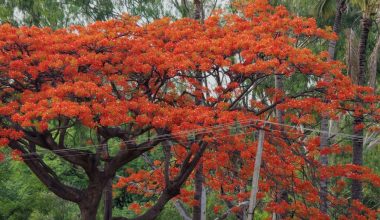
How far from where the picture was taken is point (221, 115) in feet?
47.2

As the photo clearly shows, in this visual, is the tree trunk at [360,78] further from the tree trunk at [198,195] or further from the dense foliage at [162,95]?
the tree trunk at [198,195]

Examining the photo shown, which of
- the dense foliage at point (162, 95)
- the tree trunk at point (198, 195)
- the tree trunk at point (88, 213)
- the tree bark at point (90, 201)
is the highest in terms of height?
the dense foliage at point (162, 95)

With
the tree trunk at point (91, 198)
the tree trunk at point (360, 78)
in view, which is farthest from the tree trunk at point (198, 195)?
the tree trunk at point (360, 78)

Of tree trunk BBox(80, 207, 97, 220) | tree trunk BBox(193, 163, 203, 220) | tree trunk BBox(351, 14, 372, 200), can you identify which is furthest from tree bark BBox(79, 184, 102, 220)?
tree trunk BBox(351, 14, 372, 200)

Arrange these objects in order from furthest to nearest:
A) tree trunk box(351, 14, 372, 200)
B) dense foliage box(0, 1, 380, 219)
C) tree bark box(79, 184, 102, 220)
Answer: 1. tree trunk box(351, 14, 372, 200)
2. tree bark box(79, 184, 102, 220)
3. dense foliage box(0, 1, 380, 219)

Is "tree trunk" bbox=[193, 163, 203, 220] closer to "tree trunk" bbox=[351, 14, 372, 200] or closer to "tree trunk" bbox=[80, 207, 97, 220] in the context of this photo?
"tree trunk" bbox=[80, 207, 97, 220]

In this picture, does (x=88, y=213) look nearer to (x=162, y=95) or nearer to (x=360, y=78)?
(x=162, y=95)

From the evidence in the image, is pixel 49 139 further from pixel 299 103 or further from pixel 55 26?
pixel 55 26

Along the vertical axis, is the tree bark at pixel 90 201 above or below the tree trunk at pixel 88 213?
above

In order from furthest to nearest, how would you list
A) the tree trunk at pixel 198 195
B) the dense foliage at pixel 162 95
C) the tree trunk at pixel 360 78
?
1. the tree trunk at pixel 198 195
2. the tree trunk at pixel 360 78
3. the dense foliage at pixel 162 95

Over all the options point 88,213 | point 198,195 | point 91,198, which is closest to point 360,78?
point 198,195

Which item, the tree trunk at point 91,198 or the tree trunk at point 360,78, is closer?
the tree trunk at point 91,198

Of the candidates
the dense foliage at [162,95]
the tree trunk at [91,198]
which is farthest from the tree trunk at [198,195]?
the tree trunk at [91,198]

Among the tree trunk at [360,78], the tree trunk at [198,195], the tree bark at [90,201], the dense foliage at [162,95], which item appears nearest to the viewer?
the dense foliage at [162,95]
